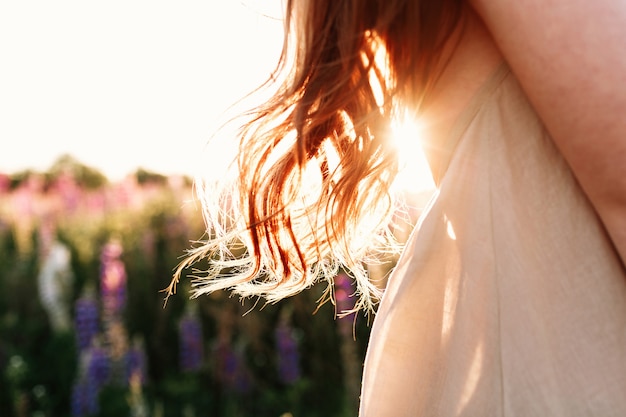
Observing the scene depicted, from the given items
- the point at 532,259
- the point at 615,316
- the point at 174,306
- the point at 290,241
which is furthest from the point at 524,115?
the point at 174,306

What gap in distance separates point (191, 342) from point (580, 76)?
418 centimetres

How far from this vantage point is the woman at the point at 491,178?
108 cm

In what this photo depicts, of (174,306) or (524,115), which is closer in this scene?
(524,115)

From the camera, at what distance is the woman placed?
108 centimetres

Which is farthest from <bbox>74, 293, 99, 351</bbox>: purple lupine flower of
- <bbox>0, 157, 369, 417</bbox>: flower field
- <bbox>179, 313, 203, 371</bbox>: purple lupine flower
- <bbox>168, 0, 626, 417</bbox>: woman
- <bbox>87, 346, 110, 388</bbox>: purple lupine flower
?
<bbox>168, 0, 626, 417</bbox>: woman

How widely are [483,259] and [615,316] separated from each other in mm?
194

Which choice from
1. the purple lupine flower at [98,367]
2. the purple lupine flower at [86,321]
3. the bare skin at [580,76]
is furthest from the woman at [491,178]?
the purple lupine flower at [86,321]

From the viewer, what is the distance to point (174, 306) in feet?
18.2

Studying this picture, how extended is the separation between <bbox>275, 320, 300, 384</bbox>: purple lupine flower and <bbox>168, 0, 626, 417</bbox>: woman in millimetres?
3519

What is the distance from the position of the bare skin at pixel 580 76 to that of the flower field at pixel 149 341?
3.25m

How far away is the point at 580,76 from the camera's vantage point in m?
Result: 1.06

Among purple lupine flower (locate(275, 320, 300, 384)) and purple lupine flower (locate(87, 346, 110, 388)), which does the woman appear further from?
purple lupine flower (locate(275, 320, 300, 384))

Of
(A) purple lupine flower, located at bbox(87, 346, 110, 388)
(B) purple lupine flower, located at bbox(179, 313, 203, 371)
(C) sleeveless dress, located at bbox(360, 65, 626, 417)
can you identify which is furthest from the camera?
(B) purple lupine flower, located at bbox(179, 313, 203, 371)

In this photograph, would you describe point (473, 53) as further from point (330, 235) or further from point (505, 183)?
point (330, 235)
